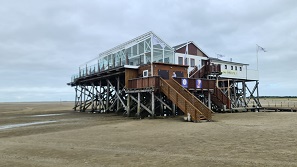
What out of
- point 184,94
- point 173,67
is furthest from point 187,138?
point 173,67

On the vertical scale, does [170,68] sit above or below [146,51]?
below

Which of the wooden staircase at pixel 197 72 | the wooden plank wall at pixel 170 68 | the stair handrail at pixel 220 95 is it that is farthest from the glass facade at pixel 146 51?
the stair handrail at pixel 220 95

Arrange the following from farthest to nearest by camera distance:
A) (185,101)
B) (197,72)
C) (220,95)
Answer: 1. (197,72)
2. (220,95)
3. (185,101)

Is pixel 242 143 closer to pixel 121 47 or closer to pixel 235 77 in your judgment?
pixel 121 47

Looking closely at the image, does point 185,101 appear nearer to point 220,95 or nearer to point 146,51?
point 146,51

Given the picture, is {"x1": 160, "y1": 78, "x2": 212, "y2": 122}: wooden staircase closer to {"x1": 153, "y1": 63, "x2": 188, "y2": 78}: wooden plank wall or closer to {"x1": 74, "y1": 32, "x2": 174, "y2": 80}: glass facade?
{"x1": 153, "y1": 63, "x2": 188, "y2": 78}: wooden plank wall

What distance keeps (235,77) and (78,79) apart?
80.7ft

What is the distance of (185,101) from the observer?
18.4 m

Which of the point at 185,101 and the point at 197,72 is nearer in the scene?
the point at 185,101

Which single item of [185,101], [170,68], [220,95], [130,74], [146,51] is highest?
[146,51]

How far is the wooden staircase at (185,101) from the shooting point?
58.3ft

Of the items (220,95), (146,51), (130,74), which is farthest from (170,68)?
(220,95)

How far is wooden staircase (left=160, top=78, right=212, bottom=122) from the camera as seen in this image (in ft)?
58.3

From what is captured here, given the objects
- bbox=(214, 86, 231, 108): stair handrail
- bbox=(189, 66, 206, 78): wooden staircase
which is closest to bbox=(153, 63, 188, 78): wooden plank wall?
bbox=(189, 66, 206, 78): wooden staircase
